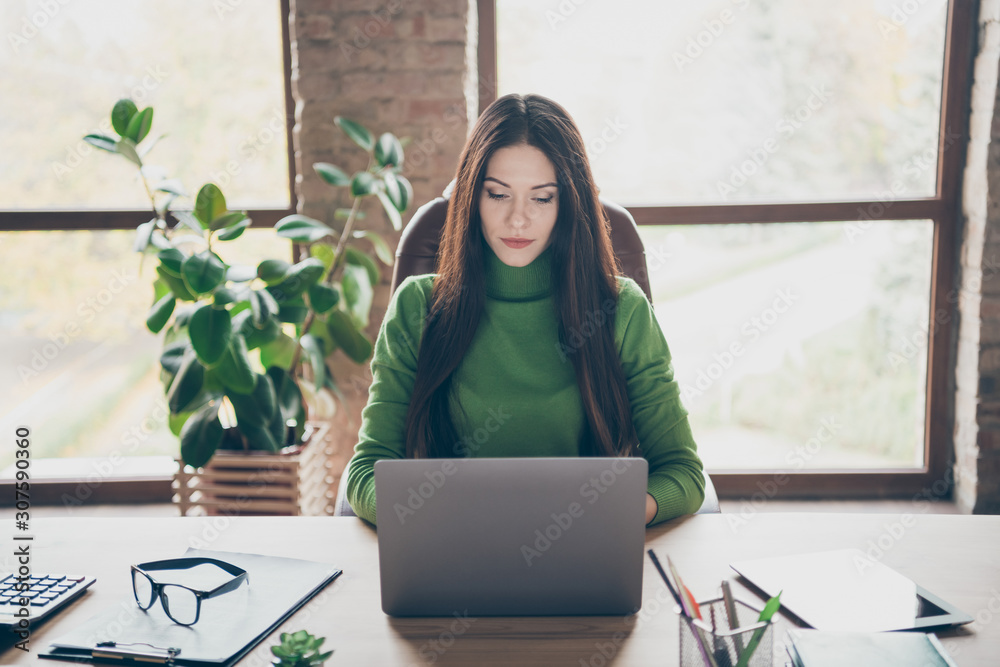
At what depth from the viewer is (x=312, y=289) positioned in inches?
80.0

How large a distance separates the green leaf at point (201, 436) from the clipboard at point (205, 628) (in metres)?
1.15

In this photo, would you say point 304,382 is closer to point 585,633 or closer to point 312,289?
point 312,289

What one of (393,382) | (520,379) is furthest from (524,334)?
(393,382)

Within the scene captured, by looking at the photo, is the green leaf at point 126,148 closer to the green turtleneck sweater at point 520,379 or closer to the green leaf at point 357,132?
the green leaf at point 357,132

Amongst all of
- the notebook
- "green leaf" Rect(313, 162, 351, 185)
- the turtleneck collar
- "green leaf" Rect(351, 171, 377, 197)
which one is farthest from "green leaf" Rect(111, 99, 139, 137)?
the notebook

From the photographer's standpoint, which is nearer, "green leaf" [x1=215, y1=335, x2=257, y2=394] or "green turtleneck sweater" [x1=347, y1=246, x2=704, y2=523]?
"green turtleneck sweater" [x1=347, y1=246, x2=704, y2=523]

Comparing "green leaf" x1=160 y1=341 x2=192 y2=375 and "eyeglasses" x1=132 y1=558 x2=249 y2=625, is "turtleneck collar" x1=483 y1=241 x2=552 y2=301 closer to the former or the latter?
"eyeglasses" x1=132 y1=558 x2=249 y2=625

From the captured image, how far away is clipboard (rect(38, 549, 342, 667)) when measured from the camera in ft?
2.41

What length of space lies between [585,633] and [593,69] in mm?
2141

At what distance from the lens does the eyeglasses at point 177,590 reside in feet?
2.62

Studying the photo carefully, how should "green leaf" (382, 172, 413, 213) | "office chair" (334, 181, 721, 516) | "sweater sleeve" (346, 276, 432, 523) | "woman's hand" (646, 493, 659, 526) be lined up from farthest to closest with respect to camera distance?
"green leaf" (382, 172, 413, 213) → "office chair" (334, 181, 721, 516) → "sweater sleeve" (346, 276, 432, 523) → "woman's hand" (646, 493, 659, 526)

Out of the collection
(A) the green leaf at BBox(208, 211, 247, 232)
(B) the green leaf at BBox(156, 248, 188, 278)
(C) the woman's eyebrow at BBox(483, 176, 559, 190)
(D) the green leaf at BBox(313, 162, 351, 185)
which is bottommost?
(B) the green leaf at BBox(156, 248, 188, 278)

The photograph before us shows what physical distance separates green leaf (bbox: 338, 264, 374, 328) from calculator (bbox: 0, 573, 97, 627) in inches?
52.1

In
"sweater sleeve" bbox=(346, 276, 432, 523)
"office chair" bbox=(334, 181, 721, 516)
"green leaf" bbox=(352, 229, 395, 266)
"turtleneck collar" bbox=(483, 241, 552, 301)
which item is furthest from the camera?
"green leaf" bbox=(352, 229, 395, 266)
